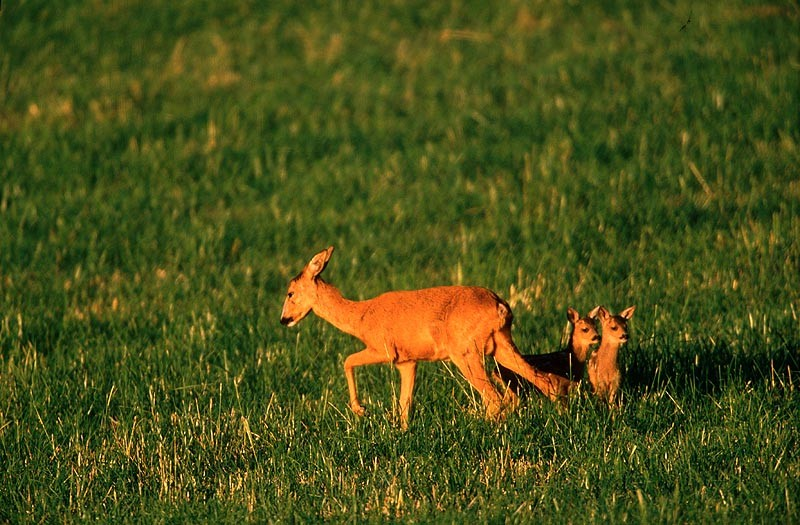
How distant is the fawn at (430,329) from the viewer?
7.27m

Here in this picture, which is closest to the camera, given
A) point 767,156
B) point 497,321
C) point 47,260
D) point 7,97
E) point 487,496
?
point 487,496

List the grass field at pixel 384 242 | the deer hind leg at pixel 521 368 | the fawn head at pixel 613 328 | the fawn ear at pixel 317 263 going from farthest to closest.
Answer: the fawn ear at pixel 317 263 < the fawn head at pixel 613 328 < the deer hind leg at pixel 521 368 < the grass field at pixel 384 242

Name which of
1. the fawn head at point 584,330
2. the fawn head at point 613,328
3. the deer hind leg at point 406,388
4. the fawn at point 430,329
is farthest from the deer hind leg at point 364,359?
the fawn head at point 613,328

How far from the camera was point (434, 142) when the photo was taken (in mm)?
15367

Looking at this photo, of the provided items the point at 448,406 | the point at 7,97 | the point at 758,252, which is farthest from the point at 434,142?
the point at 448,406

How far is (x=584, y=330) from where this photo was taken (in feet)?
25.6

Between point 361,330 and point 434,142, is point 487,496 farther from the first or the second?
point 434,142

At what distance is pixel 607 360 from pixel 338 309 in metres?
1.81

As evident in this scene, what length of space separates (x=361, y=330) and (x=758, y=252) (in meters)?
5.45

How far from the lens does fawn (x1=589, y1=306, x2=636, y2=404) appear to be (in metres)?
7.62

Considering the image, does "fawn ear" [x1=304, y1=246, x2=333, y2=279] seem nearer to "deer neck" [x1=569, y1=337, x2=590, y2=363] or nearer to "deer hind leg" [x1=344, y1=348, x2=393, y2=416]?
"deer hind leg" [x1=344, y1=348, x2=393, y2=416]

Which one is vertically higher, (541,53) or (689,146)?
(541,53)

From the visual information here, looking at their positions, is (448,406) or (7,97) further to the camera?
(7,97)

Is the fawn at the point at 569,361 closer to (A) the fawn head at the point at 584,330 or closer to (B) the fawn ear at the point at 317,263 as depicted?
(A) the fawn head at the point at 584,330
